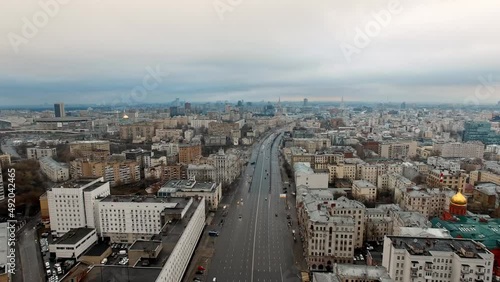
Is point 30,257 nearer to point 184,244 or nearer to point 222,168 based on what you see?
point 184,244

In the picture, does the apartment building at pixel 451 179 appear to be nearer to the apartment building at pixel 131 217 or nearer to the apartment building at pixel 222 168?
the apartment building at pixel 222 168

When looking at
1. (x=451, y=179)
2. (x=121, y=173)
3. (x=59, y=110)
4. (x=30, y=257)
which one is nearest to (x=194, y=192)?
(x=30, y=257)

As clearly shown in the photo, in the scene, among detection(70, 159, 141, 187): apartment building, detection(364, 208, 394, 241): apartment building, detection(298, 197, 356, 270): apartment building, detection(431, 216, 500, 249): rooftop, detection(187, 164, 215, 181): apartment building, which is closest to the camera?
detection(431, 216, 500, 249): rooftop

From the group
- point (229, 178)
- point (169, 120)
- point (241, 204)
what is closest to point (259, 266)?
point (241, 204)

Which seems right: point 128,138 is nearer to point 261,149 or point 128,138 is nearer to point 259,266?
point 261,149

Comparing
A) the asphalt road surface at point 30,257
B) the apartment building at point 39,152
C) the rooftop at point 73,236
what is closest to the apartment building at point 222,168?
the rooftop at point 73,236

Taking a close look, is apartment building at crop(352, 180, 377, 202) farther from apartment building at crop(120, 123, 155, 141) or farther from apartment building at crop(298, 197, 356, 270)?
apartment building at crop(120, 123, 155, 141)

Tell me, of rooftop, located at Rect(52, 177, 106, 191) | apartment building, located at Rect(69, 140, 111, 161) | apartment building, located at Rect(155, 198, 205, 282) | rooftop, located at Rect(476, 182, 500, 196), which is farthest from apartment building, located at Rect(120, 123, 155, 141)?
rooftop, located at Rect(476, 182, 500, 196)
